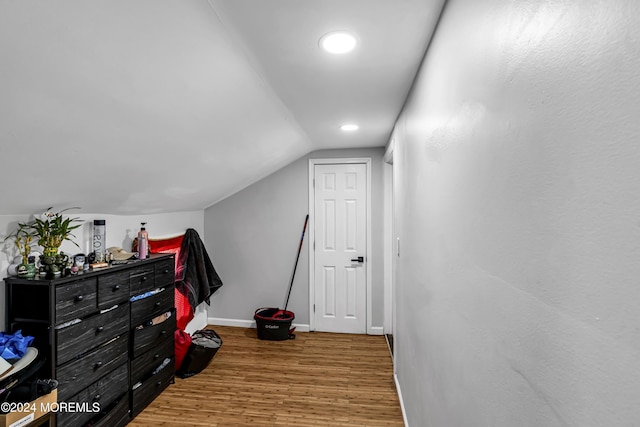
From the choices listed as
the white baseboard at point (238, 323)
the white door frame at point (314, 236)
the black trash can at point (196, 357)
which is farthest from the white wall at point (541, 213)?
the white baseboard at point (238, 323)

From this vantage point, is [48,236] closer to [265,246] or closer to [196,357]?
[196,357]

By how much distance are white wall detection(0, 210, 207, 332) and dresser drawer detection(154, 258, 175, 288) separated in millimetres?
400

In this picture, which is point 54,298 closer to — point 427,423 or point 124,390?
point 124,390

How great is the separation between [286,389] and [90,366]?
148 centimetres

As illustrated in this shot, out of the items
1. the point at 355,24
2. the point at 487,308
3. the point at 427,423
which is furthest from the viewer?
the point at 427,423

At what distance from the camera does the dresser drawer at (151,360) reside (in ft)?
7.93

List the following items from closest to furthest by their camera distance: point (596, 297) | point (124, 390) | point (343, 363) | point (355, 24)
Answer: point (596, 297), point (355, 24), point (124, 390), point (343, 363)

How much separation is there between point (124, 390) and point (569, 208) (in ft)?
9.06

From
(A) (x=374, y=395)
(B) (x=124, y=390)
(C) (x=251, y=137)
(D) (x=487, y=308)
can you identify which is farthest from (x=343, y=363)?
(D) (x=487, y=308)

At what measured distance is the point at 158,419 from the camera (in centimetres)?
240

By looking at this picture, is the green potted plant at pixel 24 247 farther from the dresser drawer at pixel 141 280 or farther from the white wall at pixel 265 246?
the white wall at pixel 265 246

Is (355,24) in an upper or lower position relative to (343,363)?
upper

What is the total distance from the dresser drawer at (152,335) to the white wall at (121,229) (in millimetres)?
715

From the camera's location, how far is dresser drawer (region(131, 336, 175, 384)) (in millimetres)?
2416
